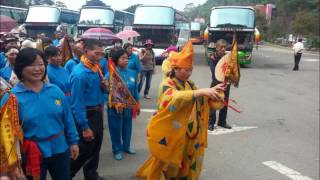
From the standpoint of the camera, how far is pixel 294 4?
61.2 meters

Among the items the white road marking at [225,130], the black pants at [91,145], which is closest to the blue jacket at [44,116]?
the black pants at [91,145]

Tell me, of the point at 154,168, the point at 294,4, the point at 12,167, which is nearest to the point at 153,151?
the point at 154,168

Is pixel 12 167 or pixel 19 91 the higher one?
pixel 19 91

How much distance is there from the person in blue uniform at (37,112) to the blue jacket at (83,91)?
45.0 inches

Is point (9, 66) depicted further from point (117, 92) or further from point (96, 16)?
point (96, 16)

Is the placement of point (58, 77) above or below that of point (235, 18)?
below

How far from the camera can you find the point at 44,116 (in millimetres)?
3211

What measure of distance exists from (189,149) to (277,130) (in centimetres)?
488

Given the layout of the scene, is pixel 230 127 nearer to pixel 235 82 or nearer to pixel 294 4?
pixel 235 82

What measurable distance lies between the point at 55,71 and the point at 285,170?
3379 millimetres

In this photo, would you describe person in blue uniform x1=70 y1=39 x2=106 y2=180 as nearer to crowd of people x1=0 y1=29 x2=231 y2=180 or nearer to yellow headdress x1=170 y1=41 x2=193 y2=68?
crowd of people x1=0 y1=29 x2=231 y2=180

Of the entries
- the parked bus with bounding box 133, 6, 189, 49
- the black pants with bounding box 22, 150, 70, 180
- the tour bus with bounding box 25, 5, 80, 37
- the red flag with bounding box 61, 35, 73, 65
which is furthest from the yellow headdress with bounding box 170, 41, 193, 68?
the tour bus with bounding box 25, 5, 80, 37

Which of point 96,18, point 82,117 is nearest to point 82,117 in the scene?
point 82,117

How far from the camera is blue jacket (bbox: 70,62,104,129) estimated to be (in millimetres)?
4543
